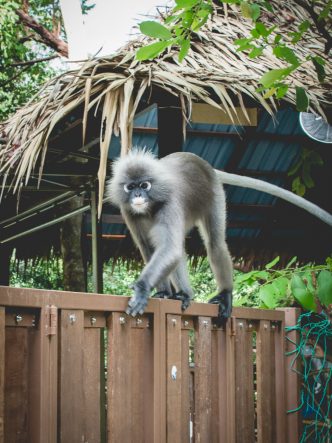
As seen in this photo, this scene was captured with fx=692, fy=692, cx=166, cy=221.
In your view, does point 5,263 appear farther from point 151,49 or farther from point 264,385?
point 151,49

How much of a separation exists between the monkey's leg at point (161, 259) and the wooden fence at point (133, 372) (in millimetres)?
219

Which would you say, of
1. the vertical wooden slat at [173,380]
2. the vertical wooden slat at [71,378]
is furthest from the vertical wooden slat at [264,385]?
the vertical wooden slat at [71,378]

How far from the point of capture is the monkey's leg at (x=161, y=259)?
321cm

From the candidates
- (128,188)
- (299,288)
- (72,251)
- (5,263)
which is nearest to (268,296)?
(299,288)

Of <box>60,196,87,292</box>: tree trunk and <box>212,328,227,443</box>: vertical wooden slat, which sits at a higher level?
<box>60,196,87,292</box>: tree trunk

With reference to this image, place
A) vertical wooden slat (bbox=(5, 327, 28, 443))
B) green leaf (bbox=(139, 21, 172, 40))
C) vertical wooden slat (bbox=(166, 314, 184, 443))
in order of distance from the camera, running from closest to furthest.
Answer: vertical wooden slat (bbox=(5, 327, 28, 443)), green leaf (bbox=(139, 21, 172, 40)), vertical wooden slat (bbox=(166, 314, 184, 443))

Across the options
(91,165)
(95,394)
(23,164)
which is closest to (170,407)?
(95,394)

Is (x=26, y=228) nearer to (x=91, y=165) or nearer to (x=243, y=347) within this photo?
(x=91, y=165)

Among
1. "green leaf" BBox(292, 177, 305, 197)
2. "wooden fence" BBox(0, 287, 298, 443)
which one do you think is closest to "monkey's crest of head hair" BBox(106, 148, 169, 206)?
"wooden fence" BBox(0, 287, 298, 443)

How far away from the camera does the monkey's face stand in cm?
386

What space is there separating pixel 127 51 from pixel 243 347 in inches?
89.7

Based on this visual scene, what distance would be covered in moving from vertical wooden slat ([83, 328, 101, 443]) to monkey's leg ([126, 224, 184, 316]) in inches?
16.3

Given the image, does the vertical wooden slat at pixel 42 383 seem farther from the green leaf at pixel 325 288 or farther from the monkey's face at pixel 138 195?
the green leaf at pixel 325 288

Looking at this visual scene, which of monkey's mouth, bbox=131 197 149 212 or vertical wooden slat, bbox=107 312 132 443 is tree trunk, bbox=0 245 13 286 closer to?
monkey's mouth, bbox=131 197 149 212
